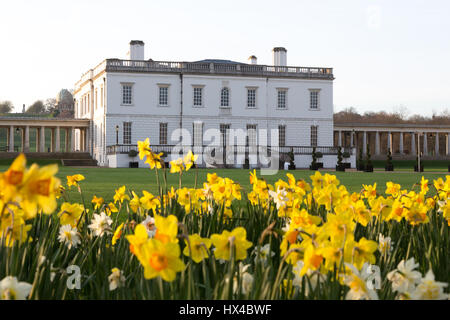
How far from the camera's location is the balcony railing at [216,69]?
46.3 metres

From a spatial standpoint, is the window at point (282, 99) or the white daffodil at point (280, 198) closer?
the white daffodil at point (280, 198)

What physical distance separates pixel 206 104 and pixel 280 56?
28.3ft

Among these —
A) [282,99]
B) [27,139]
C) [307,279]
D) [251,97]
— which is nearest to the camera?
[307,279]

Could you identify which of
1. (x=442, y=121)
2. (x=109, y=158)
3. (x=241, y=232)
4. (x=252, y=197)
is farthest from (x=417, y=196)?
(x=442, y=121)

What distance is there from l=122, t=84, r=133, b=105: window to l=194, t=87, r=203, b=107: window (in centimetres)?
520

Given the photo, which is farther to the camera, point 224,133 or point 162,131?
point 224,133

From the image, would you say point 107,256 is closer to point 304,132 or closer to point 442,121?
point 304,132

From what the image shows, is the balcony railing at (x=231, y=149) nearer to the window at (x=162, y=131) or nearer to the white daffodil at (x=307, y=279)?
the window at (x=162, y=131)

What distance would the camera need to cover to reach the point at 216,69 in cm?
4828

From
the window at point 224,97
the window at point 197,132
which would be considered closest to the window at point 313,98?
the window at point 224,97

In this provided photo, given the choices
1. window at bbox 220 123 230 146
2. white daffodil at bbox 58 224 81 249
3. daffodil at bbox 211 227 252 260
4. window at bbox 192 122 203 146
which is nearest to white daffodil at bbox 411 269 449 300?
daffodil at bbox 211 227 252 260

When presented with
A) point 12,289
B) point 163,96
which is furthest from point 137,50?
point 12,289

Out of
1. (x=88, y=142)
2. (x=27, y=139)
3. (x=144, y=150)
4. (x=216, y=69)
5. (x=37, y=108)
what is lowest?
(x=144, y=150)

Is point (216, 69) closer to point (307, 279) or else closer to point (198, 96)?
point (198, 96)
